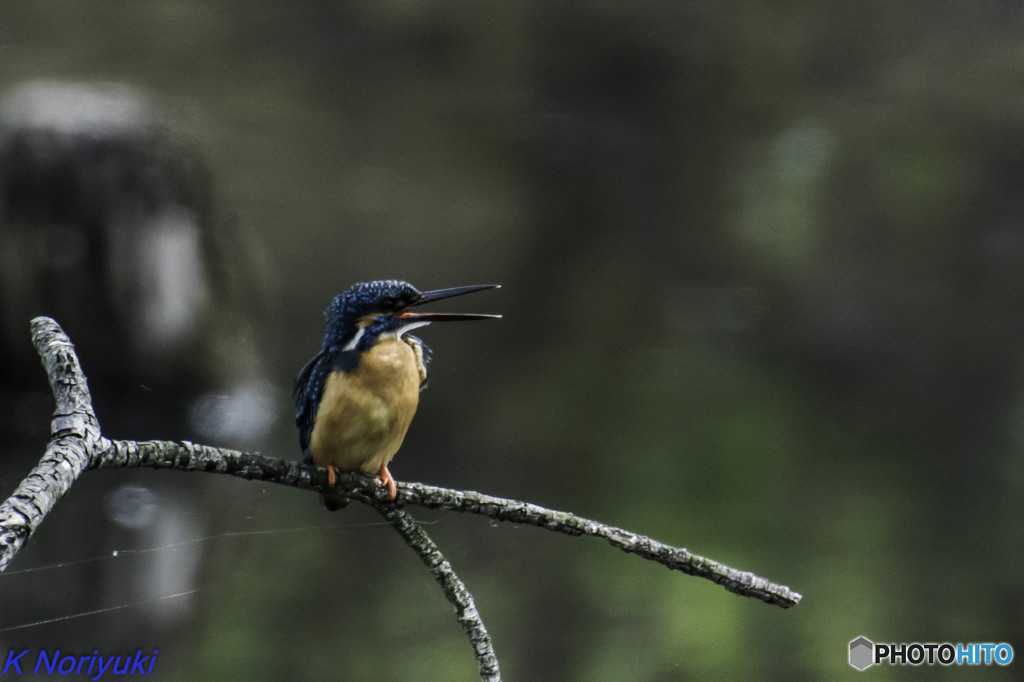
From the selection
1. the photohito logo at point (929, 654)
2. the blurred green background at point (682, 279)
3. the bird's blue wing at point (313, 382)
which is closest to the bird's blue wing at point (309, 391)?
the bird's blue wing at point (313, 382)

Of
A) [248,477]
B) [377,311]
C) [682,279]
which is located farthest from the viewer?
[682,279]

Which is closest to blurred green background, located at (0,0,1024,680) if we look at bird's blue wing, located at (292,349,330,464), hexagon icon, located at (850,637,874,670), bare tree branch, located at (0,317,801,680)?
hexagon icon, located at (850,637,874,670)

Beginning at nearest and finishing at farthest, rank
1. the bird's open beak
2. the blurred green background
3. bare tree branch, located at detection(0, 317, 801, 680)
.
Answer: bare tree branch, located at detection(0, 317, 801, 680)
the bird's open beak
the blurred green background

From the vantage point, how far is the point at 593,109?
207 centimetres

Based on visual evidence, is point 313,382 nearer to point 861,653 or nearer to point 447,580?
point 447,580

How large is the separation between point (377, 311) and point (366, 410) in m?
0.09

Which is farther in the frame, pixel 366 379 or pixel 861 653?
pixel 861 653

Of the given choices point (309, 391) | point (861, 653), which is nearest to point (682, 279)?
point (861, 653)

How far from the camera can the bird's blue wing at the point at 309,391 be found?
28.4 inches

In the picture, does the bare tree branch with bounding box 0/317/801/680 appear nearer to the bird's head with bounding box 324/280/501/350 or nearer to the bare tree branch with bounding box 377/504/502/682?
the bare tree branch with bounding box 377/504/502/682

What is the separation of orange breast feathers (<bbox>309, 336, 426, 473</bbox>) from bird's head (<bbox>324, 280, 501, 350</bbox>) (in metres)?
0.02

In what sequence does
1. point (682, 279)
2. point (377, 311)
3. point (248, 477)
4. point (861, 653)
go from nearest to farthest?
point (248, 477) < point (377, 311) < point (861, 653) < point (682, 279)

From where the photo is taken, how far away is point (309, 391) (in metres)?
0.74

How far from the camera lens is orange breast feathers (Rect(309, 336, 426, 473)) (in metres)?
0.68
